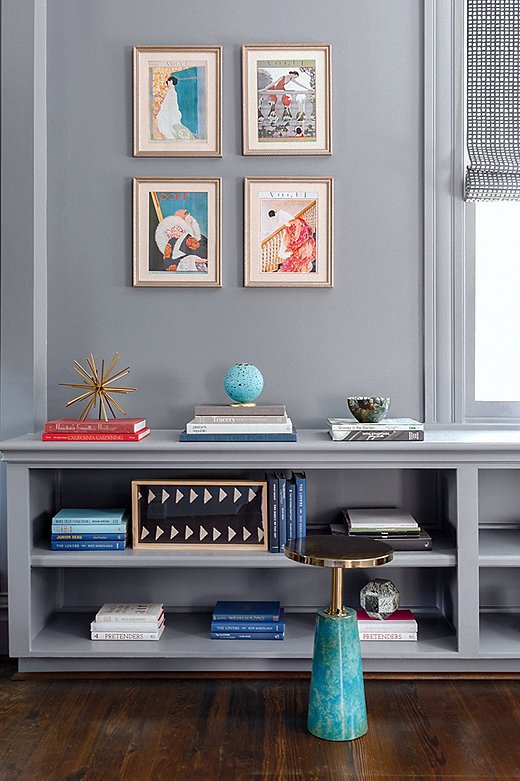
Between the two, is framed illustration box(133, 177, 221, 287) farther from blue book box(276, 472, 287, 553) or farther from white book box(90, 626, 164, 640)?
white book box(90, 626, 164, 640)

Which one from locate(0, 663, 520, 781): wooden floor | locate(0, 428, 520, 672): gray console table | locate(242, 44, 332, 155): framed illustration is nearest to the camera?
locate(0, 663, 520, 781): wooden floor

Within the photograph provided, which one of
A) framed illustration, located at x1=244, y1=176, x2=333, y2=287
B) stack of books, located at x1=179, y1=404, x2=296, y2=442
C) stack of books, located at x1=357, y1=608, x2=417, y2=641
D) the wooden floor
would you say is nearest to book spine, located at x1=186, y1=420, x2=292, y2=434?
stack of books, located at x1=179, y1=404, x2=296, y2=442

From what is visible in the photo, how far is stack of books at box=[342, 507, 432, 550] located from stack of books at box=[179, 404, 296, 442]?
0.37 meters

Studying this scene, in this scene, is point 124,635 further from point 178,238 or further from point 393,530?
point 178,238

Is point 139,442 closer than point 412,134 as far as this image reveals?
Yes

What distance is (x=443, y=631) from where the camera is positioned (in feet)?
8.09

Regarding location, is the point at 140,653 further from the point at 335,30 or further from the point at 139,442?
the point at 335,30

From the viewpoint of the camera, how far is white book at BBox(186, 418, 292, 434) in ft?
7.61

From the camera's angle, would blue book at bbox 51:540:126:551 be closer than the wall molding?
Yes

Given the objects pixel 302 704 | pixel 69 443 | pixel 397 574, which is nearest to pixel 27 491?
pixel 69 443

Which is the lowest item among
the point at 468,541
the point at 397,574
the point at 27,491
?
the point at 397,574

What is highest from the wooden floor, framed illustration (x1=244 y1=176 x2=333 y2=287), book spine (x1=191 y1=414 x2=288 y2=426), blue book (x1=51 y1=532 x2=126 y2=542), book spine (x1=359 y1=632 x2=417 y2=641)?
framed illustration (x1=244 y1=176 x2=333 y2=287)

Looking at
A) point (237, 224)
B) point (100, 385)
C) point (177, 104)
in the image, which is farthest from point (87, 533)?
point (177, 104)

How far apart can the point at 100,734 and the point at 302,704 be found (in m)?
0.59
